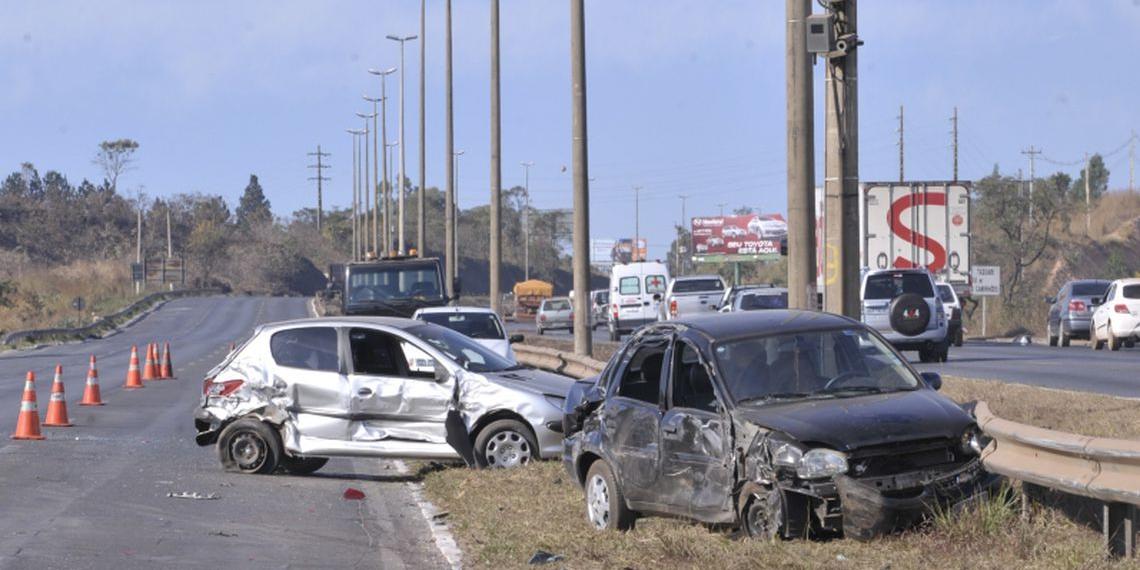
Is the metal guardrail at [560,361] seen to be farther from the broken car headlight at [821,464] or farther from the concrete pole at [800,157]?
the broken car headlight at [821,464]

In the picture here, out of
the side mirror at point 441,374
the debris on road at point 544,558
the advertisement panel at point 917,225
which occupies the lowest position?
the debris on road at point 544,558

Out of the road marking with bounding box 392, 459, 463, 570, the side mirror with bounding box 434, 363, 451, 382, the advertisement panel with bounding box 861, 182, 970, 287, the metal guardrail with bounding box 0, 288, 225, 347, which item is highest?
the advertisement panel with bounding box 861, 182, 970, 287

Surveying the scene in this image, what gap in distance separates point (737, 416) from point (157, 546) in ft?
13.3

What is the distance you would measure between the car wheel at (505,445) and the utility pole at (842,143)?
3644 mm

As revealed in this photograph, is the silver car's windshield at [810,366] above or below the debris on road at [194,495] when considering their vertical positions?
above

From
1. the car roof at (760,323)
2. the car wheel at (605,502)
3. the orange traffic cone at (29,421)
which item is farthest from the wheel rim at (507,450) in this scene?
the orange traffic cone at (29,421)

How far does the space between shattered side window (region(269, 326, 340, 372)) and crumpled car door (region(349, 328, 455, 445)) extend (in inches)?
11.8

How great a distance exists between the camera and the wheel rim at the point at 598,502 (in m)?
10.2

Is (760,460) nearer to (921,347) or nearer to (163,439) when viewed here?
(163,439)

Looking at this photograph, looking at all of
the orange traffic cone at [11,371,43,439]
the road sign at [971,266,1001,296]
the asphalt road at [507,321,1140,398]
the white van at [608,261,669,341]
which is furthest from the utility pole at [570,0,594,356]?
the road sign at [971,266,1001,296]

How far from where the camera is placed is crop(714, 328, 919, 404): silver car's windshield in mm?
9297

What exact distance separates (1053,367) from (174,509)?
1849 centimetres

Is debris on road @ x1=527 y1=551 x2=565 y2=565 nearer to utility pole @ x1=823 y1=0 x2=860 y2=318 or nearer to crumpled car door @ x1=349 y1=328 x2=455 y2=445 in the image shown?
crumpled car door @ x1=349 y1=328 x2=455 y2=445

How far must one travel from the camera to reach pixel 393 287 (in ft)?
107
